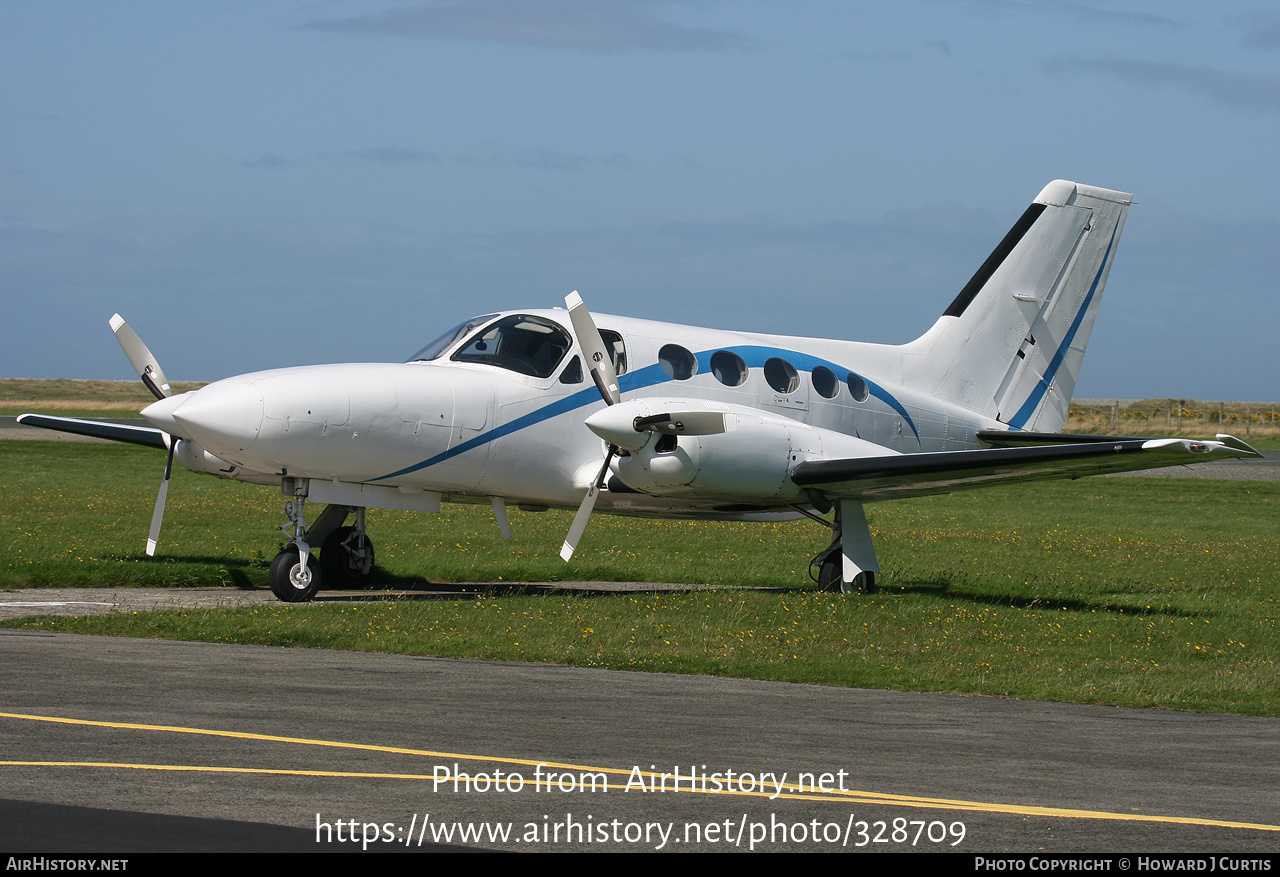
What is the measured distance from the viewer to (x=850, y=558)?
16156 mm

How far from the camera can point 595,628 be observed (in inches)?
498

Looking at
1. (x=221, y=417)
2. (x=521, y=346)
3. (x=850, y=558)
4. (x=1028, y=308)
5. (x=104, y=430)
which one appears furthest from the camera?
(x=1028, y=308)

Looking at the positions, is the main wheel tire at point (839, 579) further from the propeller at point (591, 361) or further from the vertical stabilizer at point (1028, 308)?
the vertical stabilizer at point (1028, 308)

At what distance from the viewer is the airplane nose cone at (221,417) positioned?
42.7 ft

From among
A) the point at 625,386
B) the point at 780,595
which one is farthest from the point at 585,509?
the point at 780,595

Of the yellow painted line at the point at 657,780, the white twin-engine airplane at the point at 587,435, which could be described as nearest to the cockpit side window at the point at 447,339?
the white twin-engine airplane at the point at 587,435

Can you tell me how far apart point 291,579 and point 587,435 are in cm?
380

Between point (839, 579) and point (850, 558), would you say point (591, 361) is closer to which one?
point (850, 558)

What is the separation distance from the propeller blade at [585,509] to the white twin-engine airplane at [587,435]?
0.03 metres

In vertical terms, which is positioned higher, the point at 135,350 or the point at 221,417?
the point at 135,350

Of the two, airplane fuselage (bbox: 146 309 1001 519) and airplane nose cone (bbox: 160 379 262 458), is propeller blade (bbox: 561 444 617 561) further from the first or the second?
airplane nose cone (bbox: 160 379 262 458)

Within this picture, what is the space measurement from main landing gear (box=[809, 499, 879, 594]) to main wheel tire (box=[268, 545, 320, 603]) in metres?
6.08
